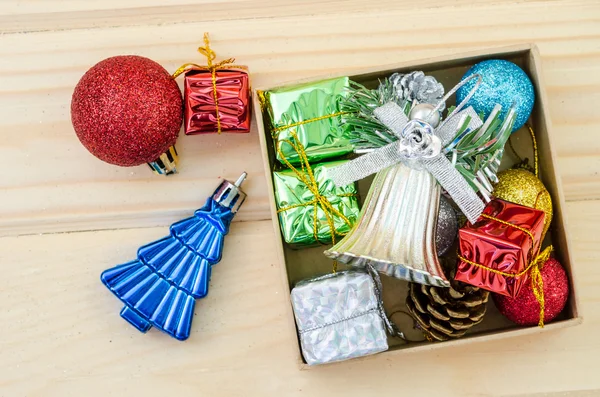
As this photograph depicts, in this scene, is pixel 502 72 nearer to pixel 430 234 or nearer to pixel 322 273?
pixel 430 234

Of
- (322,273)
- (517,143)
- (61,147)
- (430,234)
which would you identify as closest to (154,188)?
(61,147)

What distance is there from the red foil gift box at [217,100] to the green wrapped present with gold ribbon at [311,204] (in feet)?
0.24

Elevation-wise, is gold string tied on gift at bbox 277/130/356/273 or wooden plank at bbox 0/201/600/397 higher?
gold string tied on gift at bbox 277/130/356/273

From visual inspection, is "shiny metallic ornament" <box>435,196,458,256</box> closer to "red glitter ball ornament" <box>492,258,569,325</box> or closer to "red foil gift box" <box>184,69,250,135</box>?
"red glitter ball ornament" <box>492,258,569,325</box>

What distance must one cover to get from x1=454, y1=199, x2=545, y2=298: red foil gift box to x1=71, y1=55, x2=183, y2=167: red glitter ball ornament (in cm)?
38

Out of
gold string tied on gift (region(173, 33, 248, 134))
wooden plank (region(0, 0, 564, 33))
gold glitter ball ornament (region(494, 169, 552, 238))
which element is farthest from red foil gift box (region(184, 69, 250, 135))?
gold glitter ball ornament (region(494, 169, 552, 238))

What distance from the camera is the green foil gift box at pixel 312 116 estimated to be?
0.76 meters

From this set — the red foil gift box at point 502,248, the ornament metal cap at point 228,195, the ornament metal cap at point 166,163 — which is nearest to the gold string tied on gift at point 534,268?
the red foil gift box at point 502,248

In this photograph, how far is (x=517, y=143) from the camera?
2.71ft

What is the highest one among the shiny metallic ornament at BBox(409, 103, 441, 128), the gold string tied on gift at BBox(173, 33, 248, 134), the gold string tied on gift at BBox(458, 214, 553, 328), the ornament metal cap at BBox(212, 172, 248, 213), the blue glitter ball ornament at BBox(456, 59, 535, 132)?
the gold string tied on gift at BBox(173, 33, 248, 134)

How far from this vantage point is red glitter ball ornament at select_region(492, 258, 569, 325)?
2.45ft

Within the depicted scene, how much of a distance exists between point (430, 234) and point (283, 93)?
250 mm

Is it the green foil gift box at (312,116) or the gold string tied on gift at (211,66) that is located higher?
the gold string tied on gift at (211,66)

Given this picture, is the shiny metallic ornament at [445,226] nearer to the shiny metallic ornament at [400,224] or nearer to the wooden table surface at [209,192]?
the shiny metallic ornament at [400,224]
